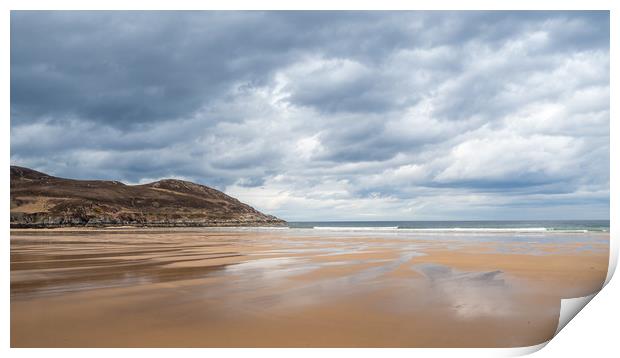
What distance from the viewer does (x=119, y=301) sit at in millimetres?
6090

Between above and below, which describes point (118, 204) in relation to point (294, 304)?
above

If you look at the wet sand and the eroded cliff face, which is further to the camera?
the eroded cliff face

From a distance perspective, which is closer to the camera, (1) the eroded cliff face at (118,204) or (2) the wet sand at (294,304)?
(2) the wet sand at (294,304)

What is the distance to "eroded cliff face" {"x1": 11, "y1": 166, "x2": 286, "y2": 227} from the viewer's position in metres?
49.6

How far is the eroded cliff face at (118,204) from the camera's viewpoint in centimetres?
4956

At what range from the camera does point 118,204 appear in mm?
61312

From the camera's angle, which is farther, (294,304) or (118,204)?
(118,204)
